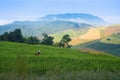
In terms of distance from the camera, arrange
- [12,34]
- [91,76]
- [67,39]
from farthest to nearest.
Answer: [67,39]
[12,34]
[91,76]

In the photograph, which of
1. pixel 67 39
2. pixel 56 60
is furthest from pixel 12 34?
pixel 56 60

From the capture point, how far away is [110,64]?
102ft

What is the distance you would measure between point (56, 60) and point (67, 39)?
7326cm

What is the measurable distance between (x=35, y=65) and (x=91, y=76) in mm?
13101

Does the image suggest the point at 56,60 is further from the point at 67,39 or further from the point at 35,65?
the point at 67,39

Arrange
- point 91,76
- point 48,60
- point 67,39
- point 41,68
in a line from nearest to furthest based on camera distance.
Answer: point 91,76 → point 41,68 → point 48,60 → point 67,39

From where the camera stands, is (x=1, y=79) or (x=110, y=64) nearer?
(x=1, y=79)

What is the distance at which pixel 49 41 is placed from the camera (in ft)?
315

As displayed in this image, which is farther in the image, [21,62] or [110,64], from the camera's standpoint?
[110,64]

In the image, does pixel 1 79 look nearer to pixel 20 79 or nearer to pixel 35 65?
pixel 20 79

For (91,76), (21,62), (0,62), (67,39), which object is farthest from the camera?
(67,39)

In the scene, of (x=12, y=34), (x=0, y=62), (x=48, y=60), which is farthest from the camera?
(x=12, y=34)

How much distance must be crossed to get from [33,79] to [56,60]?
58.1ft

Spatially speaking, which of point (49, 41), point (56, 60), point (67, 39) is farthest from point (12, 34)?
point (56, 60)
